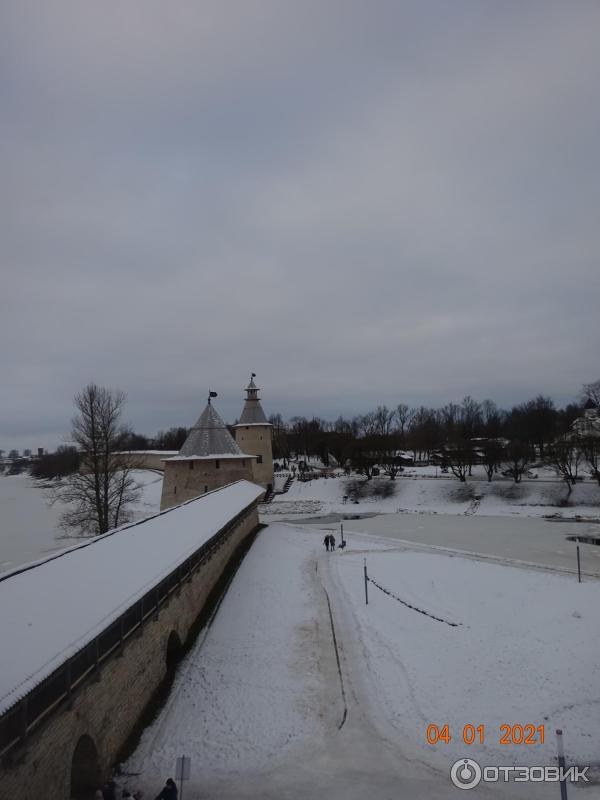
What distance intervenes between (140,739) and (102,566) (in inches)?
93.8

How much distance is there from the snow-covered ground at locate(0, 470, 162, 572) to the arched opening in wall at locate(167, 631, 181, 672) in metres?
9.75

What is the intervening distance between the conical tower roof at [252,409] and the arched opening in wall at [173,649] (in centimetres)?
3047

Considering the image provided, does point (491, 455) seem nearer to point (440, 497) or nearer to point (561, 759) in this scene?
point (440, 497)

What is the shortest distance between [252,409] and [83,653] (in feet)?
115

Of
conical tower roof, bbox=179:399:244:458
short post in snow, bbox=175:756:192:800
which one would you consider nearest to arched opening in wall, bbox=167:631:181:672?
short post in snow, bbox=175:756:192:800

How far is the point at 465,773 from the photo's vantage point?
6.67m

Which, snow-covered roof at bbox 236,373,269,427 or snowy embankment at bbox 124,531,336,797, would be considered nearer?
snowy embankment at bbox 124,531,336,797

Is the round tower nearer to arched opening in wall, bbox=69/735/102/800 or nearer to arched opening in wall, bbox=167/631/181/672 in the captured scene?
arched opening in wall, bbox=167/631/181/672

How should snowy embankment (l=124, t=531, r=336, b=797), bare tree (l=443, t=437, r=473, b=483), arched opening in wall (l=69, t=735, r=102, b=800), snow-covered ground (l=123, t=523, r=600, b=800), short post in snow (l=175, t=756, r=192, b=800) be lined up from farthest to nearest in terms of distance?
bare tree (l=443, t=437, r=473, b=483), snowy embankment (l=124, t=531, r=336, b=797), snow-covered ground (l=123, t=523, r=600, b=800), arched opening in wall (l=69, t=735, r=102, b=800), short post in snow (l=175, t=756, r=192, b=800)

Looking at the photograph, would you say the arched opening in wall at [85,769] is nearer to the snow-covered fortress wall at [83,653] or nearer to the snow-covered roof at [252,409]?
the snow-covered fortress wall at [83,653]

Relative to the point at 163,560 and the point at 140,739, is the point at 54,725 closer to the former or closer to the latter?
the point at 140,739

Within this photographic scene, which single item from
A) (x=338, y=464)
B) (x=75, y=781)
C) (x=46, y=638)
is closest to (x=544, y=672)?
(x=75, y=781)

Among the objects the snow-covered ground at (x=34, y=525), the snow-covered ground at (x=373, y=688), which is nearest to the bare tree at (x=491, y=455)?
the snow-covered ground at (x=34, y=525)

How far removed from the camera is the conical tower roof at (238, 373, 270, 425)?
4069cm
